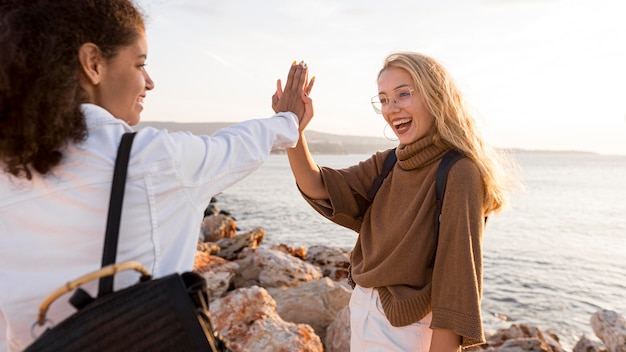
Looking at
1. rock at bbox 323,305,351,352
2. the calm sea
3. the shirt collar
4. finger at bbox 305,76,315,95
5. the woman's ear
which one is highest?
finger at bbox 305,76,315,95

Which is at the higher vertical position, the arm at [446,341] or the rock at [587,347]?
the arm at [446,341]

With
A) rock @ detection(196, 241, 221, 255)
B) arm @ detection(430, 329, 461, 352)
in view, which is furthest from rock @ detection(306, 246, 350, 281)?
arm @ detection(430, 329, 461, 352)

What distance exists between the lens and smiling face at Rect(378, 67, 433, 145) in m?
2.76

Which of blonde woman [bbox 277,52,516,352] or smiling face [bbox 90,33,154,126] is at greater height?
smiling face [bbox 90,33,154,126]

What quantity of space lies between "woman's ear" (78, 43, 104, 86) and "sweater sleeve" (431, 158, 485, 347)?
5.15 ft

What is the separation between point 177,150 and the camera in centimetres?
143

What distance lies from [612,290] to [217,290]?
9346 millimetres

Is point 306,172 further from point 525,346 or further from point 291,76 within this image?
point 525,346

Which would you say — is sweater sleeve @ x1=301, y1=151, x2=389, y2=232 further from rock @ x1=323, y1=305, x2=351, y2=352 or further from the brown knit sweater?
rock @ x1=323, y1=305, x2=351, y2=352

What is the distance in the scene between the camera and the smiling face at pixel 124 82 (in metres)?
1.51

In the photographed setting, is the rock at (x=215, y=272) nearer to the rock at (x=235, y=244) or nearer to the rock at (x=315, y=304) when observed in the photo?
the rock at (x=315, y=304)

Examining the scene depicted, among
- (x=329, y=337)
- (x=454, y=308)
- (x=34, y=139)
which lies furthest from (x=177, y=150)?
→ (x=329, y=337)

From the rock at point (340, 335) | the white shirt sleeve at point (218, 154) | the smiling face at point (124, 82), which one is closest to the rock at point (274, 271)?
the rock at point (340, 335)

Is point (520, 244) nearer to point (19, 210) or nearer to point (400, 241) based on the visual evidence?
point (400, 241)
